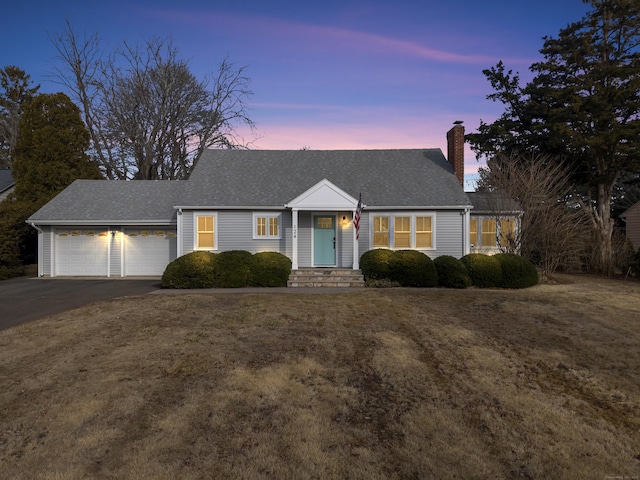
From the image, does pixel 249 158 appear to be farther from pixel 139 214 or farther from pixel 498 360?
pixel 498 360

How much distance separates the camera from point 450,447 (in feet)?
12.3

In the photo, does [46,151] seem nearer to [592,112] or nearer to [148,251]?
[148,251]

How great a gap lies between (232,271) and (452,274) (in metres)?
7.87

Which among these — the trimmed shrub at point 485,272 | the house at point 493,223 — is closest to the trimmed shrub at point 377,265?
the trimmed shrub at point 485,272

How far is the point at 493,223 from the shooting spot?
674 inches

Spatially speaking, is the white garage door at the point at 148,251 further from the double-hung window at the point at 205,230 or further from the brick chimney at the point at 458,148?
the brick chimney at the point at 458,148

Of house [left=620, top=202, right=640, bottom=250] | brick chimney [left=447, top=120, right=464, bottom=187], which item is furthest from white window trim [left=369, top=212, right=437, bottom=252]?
house [left=620, top=202, right=640, bottom=250]

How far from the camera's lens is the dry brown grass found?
11.5ft

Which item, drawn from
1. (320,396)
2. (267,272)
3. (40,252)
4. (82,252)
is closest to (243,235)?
(267,272)

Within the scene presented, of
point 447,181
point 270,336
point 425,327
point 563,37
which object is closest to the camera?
point 270,336

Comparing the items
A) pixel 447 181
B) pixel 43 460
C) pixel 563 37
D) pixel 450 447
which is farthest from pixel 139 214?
pixel 563 37

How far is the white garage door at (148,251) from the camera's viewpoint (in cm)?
1794

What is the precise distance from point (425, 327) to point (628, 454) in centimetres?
475

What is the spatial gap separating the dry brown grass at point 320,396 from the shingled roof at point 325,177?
25.8 ft
